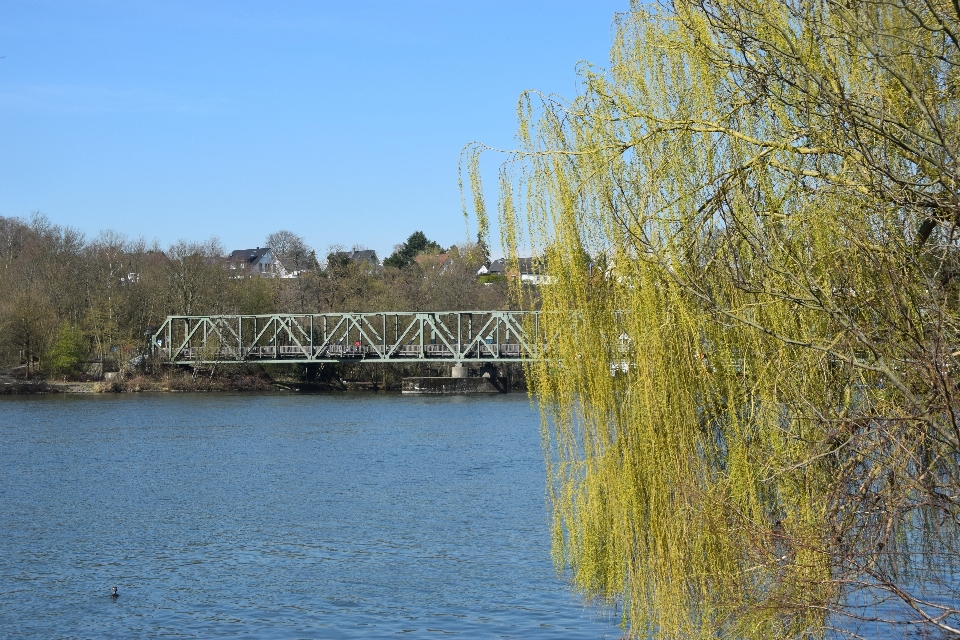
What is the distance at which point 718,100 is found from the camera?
344 inches

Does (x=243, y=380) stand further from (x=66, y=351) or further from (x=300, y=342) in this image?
(x=66, y=351)

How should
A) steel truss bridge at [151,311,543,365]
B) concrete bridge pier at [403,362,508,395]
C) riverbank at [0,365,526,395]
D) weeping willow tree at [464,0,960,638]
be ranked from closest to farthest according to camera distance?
weeping willow tree at [464,0,960,638]
riverbank at [0,365,526,395]
steel truss bridge at [151,311,543,365]
concrete bridge pier at [403,362,508,395]

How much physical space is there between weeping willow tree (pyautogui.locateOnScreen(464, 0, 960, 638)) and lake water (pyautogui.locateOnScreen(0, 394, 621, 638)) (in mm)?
7096

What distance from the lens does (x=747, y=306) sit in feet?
25.6

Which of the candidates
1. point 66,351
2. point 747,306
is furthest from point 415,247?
point 747,306

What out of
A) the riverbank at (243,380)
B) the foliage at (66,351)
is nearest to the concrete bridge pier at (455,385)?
the riverbank at (243,380)

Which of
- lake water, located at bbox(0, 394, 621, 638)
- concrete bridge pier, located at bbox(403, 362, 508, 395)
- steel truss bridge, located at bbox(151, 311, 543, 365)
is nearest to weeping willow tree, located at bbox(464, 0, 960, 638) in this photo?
lake water, located at bbox(0, 394, 621, 638)

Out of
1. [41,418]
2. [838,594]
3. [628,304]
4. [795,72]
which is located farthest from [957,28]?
[41,418]

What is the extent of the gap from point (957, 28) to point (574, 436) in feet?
14.7

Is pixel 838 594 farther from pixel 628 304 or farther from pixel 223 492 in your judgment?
pixel 223 492

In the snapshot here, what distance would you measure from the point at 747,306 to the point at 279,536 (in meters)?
17.1

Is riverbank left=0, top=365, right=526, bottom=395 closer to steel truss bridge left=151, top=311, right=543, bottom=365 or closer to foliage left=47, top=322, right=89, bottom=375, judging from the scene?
foliage left=47, top=322, right=89, bottom=375

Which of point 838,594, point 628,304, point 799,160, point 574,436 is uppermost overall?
point 799,160

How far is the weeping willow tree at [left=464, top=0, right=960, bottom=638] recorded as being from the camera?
274 inches
